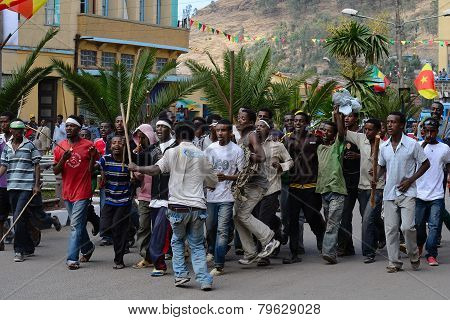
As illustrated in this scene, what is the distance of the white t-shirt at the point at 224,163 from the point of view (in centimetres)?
1052

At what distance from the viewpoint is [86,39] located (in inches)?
1470

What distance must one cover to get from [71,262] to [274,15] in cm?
15037

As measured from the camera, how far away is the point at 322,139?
1161cm

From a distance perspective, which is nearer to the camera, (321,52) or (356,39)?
(356,39)

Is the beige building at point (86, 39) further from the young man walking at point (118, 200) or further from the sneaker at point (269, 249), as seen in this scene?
the sneaker at point (269, 249)

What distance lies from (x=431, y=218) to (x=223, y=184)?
2.52 meters

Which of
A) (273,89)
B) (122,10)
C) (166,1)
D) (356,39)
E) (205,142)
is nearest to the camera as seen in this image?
(205,142)

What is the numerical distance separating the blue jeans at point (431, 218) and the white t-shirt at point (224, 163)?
2235 millimetres

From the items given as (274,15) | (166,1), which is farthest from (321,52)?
(166,1)

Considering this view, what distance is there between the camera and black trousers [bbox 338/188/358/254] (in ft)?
38.1

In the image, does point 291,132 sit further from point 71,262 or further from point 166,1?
point 166,1

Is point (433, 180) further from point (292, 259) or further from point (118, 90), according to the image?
point (118, 90)

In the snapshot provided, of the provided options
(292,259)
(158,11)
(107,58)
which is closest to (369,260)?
(292,259)

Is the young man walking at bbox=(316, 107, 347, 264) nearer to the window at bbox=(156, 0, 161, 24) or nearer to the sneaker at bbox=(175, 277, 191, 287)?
the sneaker at bbox=(175, 277, 191, 287)
